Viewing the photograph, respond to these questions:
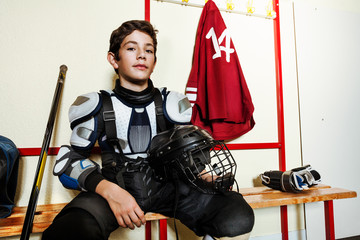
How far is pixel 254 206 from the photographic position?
108cm

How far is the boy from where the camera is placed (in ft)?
2.35

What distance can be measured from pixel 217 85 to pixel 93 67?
76 cm

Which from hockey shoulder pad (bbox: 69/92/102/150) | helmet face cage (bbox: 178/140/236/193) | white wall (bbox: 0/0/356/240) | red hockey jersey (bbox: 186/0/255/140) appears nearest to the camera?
helmet face cage (bbox: 178/140/236/193)

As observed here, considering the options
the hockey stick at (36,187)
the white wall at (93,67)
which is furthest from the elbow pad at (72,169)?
the white wall at (93,67)

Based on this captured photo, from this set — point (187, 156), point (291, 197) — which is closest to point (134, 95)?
point (187, 156)

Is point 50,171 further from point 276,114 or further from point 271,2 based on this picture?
point 271,2

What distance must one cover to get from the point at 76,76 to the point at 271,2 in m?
1.44

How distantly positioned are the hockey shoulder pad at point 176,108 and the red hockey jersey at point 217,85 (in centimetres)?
36

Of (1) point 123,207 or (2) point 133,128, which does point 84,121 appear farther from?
(1) point 123,207

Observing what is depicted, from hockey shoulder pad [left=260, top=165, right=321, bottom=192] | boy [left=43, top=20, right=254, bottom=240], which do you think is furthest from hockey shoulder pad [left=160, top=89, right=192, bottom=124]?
hockey shoulder pad [left=260, top=165, right=321, bottom=192]

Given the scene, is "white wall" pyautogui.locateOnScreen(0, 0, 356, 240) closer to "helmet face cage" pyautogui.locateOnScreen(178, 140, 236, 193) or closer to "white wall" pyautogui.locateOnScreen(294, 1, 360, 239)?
"white wall" pyautogui.locateOnScreen(294, 1, 360, 239)

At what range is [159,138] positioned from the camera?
0.82 metres

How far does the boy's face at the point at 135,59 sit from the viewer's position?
97 cm

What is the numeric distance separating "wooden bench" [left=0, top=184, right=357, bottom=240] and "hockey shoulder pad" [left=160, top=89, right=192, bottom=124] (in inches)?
16.3
